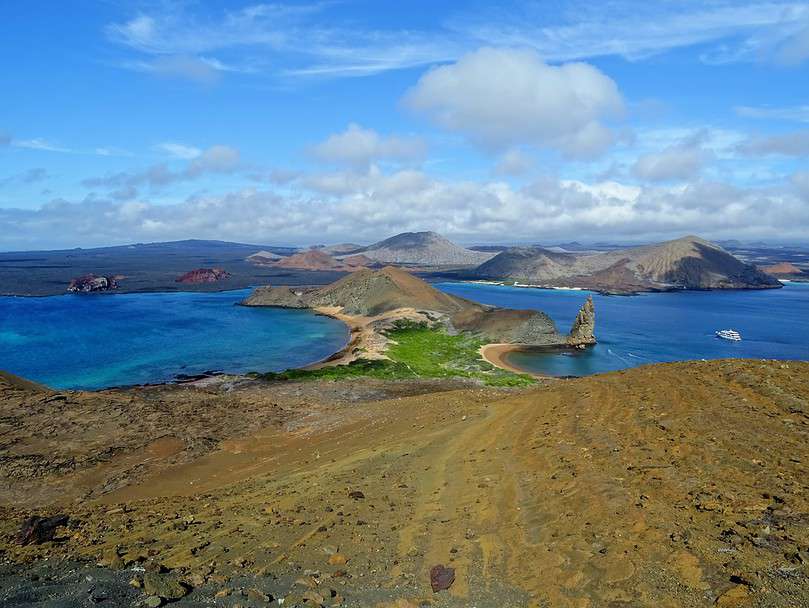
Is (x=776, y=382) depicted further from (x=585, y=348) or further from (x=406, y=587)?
(x=585, y=348)

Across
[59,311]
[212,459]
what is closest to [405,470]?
[212,459]

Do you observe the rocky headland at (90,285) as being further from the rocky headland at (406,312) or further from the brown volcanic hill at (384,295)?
the brown volcanic hill at (384,295)

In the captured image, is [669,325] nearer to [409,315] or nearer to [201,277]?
[409,315]

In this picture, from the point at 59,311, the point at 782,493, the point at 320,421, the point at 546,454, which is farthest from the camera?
the point at 59,311

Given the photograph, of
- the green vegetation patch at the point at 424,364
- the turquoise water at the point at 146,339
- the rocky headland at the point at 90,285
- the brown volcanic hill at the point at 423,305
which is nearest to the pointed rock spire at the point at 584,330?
the brown volcanic hill at the point at 423,305

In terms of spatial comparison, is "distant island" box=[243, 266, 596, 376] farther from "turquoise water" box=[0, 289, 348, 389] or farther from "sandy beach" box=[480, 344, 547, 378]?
"turquoise water" box=[0, 289, 348, 389]

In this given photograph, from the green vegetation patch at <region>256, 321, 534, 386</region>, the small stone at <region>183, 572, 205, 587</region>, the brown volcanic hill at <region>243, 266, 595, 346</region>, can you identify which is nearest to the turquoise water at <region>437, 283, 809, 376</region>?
the brown volcanic hill at <region>243, 266, 595, 346</region>
